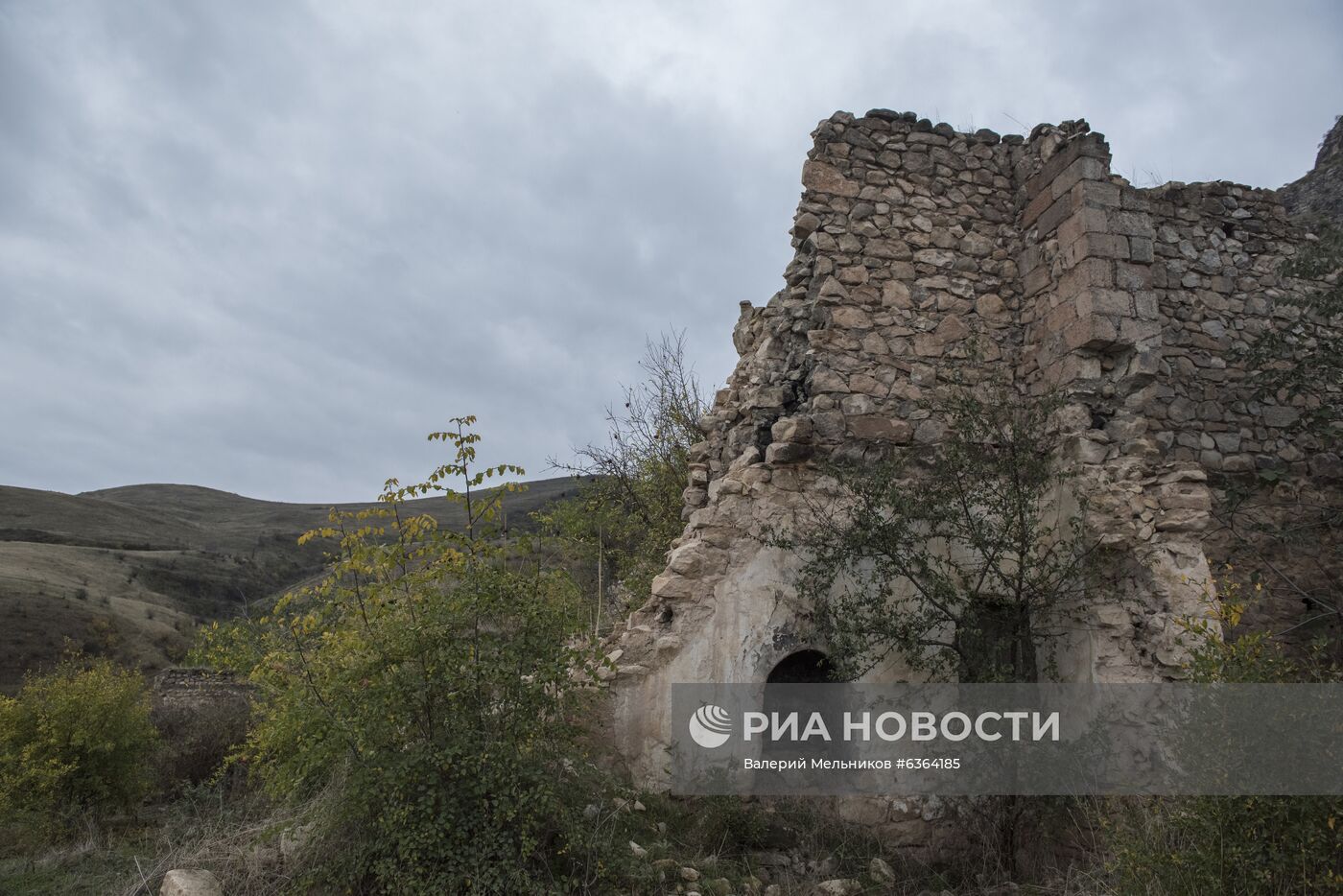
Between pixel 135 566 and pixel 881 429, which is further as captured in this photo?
pixel 135 566

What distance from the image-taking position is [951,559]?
18.1 feet

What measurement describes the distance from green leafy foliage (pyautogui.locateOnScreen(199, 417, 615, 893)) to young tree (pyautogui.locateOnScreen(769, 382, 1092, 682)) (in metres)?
1.83

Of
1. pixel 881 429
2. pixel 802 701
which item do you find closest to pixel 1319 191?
pixel 881 429

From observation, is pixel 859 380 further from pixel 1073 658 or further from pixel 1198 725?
pixel 1198 725

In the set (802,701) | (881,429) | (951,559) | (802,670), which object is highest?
(881,429)

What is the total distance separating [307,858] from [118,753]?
5349mm

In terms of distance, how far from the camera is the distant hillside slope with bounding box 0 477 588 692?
74.6 ft

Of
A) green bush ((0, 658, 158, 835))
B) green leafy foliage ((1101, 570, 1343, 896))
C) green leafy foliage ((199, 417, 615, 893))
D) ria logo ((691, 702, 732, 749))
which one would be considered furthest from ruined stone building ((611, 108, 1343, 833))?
green bush ((0, 658, 158, 835))

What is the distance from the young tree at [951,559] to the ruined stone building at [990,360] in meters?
0.32

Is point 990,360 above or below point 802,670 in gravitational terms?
above

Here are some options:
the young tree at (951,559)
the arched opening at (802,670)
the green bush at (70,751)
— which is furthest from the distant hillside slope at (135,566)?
the young tree at (951,559)

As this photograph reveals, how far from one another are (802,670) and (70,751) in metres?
6.95

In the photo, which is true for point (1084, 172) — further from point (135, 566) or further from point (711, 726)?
point (135, 566)

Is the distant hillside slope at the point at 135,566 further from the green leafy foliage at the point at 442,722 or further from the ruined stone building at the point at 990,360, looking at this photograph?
the ruined stone building at the point at 990,360
